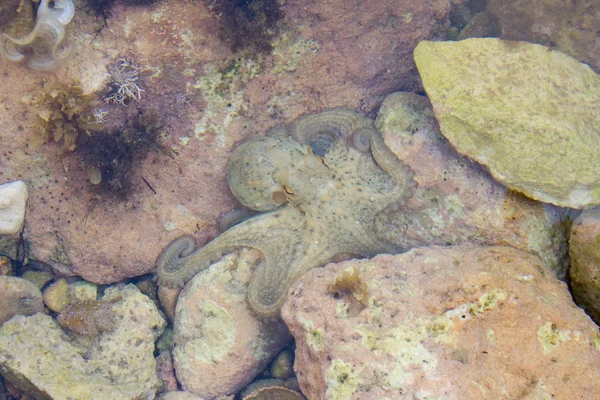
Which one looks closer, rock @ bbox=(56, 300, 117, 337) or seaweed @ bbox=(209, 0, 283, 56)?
seaweed @ bbox=(209, 0, 283, 56)

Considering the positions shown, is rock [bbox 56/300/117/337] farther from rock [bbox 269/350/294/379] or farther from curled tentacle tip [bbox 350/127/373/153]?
curled tentacle tip [bbox 350/127/373/153]

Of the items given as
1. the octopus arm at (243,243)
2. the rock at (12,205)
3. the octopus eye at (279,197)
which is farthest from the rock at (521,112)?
the rock at (12,205)

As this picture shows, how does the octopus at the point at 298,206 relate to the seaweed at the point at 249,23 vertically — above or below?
below

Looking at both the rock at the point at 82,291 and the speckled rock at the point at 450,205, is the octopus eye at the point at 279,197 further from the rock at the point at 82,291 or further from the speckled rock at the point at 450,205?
the rock at the point at 82,291

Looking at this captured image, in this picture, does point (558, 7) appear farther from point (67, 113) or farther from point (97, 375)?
point (97, 375)

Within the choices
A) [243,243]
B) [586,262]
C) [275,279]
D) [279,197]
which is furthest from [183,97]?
[586,262]

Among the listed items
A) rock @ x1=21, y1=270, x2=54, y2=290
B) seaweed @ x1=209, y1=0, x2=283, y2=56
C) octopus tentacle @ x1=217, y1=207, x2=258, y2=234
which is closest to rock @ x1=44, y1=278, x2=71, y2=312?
rock @ x1=21, y1=270, x2=54, y2=290
